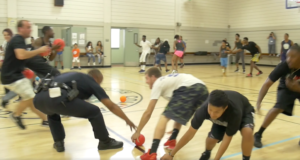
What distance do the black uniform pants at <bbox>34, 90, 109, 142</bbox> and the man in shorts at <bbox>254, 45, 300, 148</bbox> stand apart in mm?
2132

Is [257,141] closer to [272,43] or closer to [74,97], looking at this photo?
[74,97]

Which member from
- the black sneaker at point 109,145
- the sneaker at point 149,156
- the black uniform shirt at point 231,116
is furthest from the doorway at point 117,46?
the black uniform shirt at point 231,116

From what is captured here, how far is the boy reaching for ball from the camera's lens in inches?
126

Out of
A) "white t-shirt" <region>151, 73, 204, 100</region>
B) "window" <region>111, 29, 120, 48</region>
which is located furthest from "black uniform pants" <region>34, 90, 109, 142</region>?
"window" <region>111, 29, 120, 48</region>

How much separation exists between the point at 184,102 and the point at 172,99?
0.16m

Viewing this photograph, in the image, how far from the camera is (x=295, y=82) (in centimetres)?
344

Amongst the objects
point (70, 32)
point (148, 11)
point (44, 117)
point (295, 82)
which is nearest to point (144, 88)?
point (44, 117)

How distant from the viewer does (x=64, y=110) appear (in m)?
3.21

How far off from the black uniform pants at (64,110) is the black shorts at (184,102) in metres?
0.89

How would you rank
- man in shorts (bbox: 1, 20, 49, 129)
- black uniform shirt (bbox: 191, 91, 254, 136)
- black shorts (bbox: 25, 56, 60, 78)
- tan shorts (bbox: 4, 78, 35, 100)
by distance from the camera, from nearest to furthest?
black uniform shirt (bbox: 191, 91, 254, 136) < man in shorts (bbox: 1, 20, 49, 129) < tan shorts (bbox: 4, 78, 35, 100) < black shorts (bbox: 25, 56, 60, 78)

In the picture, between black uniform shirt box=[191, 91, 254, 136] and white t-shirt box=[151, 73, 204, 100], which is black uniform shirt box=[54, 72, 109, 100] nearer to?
white t-shirt box=[151, 73, 204, 100]

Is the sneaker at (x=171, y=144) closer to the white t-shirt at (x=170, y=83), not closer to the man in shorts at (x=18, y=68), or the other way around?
the white t-shirt at (x=170, y=83)

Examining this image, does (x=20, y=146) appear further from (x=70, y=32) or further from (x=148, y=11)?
(x=148, y=11)

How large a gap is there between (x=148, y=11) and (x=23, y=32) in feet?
47.8
